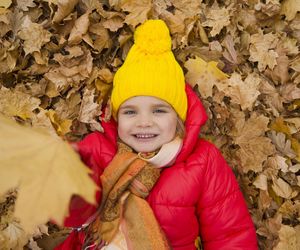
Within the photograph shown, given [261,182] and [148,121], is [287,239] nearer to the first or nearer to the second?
[261,182]

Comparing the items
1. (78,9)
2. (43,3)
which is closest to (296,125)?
(78,9)

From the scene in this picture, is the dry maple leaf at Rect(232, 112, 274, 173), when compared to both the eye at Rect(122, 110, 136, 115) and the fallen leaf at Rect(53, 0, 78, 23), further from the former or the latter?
the fallen leaf at Rect(53, 0, 78, 23)

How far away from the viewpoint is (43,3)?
→ 7.45ft

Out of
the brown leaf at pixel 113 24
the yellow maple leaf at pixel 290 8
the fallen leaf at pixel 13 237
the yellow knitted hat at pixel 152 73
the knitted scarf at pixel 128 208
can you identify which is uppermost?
the yellow maple leaf at pixel 290 8

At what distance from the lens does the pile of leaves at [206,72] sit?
2.24m

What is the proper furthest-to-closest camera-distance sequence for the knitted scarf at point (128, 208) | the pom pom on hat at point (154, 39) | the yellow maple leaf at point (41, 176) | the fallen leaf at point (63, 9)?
1. the fallen leaf at point (63, 9)
2. the pom pom on hat at point (154, 39)
3. the knitted scarf at point (128, 208)
4. the yellow maple leaf at point (41, 176)

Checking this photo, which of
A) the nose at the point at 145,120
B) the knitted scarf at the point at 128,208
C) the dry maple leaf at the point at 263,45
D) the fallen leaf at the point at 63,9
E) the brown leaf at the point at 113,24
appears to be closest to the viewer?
the knitted scarf at the point at 128,208

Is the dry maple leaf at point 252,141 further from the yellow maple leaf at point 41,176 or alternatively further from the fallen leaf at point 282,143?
the yellow maple leaf at point 41,176

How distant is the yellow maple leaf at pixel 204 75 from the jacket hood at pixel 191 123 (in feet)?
0.56

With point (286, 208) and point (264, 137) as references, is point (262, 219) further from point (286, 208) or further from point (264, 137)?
point (264, 137)

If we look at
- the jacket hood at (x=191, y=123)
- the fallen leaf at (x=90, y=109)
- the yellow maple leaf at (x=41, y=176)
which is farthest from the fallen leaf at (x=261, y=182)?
the yellow maple leaf at (x=41, y=176)

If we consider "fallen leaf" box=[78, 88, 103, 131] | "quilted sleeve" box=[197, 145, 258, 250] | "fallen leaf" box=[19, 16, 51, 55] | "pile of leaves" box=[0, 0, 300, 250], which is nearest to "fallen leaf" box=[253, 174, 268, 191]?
"pile of leaves" box=[0, 0, 300, 250]

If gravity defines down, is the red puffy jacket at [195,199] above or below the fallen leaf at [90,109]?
below

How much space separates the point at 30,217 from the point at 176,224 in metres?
1.15
